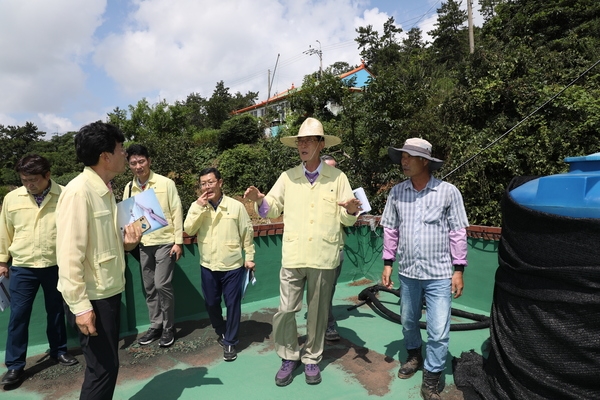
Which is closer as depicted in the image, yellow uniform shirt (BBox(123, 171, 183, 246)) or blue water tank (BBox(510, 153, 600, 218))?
blue water tank (BBox(510, 153, 600, 218))

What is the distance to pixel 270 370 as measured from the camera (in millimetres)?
3123

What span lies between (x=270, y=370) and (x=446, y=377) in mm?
1358

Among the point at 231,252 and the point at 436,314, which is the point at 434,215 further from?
the point at 231,252

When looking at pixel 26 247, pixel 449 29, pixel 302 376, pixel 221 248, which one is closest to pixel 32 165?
pixel 26 247

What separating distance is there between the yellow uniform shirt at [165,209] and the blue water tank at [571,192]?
9.20ft

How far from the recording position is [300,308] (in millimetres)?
2969

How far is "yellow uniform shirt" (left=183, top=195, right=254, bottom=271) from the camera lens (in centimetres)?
337

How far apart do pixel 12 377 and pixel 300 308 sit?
7.24ft

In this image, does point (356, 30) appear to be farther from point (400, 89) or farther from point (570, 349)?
point (570, 349)

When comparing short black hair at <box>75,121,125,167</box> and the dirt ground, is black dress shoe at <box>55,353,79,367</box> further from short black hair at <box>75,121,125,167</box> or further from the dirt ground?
short black hair at <box>75,121,125,167</box>

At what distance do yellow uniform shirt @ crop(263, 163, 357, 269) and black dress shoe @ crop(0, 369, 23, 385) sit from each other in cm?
216

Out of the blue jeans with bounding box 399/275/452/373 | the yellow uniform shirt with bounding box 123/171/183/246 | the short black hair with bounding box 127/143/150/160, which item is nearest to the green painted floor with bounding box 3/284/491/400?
the blue jeans with bounding box 399/275/452/373

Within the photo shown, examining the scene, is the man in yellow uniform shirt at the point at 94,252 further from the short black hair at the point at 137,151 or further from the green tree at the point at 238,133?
the green tree at the point at 238,133

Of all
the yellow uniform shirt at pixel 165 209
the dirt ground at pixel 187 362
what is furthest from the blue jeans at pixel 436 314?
the yellow uniform shirt at pixel 165 209
